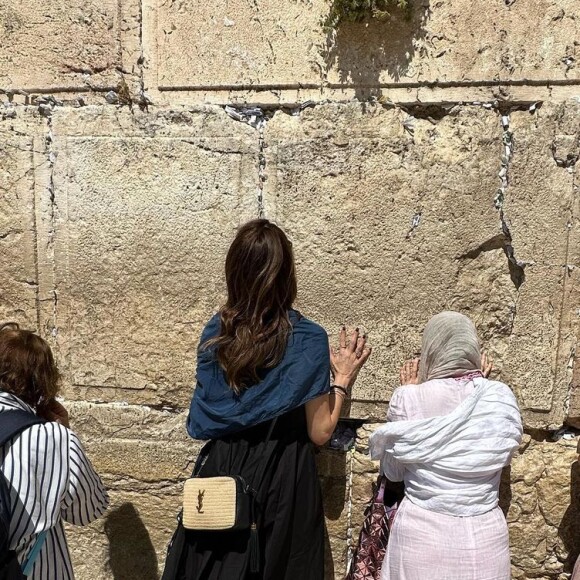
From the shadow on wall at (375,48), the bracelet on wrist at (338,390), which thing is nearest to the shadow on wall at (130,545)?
the bracelet on wrist at (338,390)

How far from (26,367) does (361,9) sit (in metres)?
1.89

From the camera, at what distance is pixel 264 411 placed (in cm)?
206

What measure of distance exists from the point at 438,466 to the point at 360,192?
1177 mm

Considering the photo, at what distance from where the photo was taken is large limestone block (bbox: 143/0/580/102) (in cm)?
241

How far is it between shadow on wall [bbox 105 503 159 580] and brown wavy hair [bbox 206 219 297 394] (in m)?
1.29

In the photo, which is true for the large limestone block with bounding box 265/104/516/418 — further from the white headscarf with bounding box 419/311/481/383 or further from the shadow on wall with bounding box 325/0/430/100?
the white headscarf with bounding box 419/311/481/383

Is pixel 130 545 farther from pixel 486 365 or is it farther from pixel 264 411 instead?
pixel 486 365

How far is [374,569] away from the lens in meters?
2.39

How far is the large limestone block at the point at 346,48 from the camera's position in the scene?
2408 millimetres

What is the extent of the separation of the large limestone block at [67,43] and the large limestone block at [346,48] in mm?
130

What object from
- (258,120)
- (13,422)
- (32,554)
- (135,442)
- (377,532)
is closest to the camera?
(13,422)

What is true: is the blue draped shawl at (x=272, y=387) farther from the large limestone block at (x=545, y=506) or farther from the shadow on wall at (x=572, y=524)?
the shadow on wall at (x=572, y=524)

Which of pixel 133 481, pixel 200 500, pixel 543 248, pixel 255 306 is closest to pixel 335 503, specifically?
pixel 200 500

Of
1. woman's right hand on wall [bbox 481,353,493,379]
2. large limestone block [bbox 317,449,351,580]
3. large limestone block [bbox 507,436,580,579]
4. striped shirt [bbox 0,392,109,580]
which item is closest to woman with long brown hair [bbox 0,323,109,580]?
striped shirt [bbox 0,392,109,580]
